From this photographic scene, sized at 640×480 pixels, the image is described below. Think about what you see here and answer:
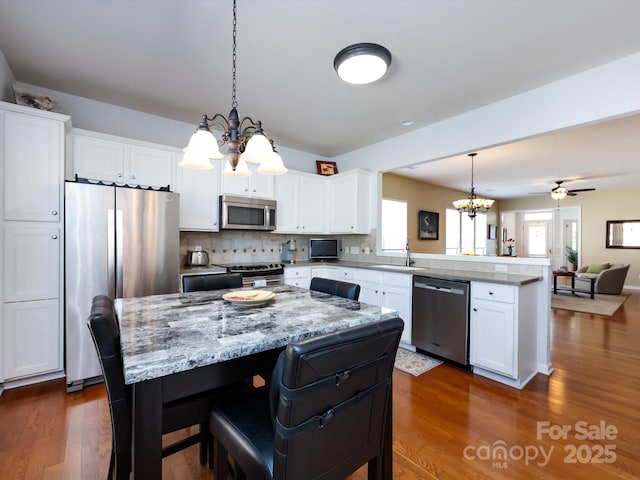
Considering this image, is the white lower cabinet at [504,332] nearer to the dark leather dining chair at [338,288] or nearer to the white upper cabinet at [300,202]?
the dark leather dining chair at [338,288]

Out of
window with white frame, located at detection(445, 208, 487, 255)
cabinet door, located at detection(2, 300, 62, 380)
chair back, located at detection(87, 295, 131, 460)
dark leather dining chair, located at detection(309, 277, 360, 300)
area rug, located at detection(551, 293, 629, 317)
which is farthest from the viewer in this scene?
window with white frame, located at detection(445, 208, 487, 255)

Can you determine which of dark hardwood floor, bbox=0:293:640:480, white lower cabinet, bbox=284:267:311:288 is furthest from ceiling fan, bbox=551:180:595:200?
white lower cabinet, bbox=284:267:311:288

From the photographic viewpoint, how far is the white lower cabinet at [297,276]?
381cm

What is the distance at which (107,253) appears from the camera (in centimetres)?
255

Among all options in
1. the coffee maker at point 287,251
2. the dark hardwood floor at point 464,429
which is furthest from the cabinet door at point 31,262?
the coffee maker at point 287,251

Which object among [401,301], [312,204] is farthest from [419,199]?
[401,301]

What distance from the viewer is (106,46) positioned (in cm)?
220

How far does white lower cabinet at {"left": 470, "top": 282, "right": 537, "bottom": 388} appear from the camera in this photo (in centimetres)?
250

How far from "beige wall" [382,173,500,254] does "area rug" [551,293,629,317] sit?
2.56m

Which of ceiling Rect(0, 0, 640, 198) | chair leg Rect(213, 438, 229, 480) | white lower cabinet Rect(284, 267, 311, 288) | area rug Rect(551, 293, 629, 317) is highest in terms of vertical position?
ceiling Rect(0, 0, 640, 198)

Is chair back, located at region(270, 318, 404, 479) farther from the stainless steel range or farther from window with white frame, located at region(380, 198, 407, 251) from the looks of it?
window with white frame, located at region(380, 198, 407, 251)

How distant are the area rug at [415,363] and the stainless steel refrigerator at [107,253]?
235 centimetres

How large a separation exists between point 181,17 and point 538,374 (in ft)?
13.3

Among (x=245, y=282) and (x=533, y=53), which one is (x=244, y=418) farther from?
(x=533, y=53)
